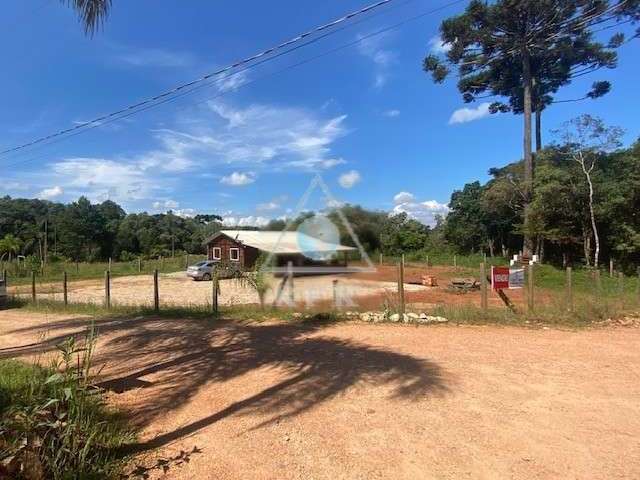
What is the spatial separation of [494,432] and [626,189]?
82.3 ft

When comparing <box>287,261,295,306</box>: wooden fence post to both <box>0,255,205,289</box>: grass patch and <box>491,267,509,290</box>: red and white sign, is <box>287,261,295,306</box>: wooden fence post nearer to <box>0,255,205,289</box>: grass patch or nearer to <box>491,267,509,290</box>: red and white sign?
<box>491,267,509,290</box>: red and white sign

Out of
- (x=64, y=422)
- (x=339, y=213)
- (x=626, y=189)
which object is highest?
(x=626, y=189)

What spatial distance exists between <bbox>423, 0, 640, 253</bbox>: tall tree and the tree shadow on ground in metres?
24.7

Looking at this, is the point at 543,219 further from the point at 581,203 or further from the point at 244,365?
the point at 244,365

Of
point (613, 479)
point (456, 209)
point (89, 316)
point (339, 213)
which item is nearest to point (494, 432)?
point (613, 479)

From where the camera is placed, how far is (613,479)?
2984 mm

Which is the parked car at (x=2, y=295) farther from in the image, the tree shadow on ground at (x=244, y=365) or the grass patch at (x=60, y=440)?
the grass patch at (x=60, y=440)

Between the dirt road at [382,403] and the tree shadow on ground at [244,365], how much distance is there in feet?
0.08

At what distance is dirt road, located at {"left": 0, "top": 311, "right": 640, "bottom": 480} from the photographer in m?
3.23

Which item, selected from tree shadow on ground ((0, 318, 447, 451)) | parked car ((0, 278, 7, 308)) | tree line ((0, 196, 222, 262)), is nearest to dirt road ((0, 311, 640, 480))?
tree shadow on ground ((0, 318, 447, 451))

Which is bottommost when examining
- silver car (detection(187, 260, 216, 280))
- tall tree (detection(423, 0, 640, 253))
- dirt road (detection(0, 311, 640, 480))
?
dirt road (detection(0, 311, 640, 480))

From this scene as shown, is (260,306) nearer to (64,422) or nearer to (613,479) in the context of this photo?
(64,422)

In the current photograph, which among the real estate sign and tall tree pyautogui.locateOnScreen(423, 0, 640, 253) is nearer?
the real estate sign
